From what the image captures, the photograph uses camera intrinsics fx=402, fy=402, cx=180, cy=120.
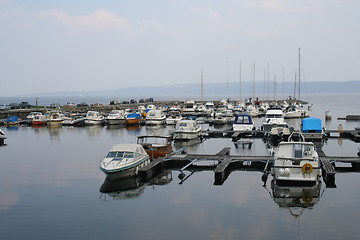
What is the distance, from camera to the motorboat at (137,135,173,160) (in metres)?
30.5

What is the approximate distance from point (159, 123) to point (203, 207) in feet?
150

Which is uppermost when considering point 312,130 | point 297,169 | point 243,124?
point 312,130

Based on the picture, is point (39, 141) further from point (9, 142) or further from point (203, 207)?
point (203, 207)

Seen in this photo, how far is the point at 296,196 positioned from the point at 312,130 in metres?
18.1

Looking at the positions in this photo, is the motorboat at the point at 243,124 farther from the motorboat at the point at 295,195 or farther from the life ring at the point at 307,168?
the life ring at the point at 307,168

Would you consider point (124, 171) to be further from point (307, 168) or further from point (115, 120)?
point (115, 120)

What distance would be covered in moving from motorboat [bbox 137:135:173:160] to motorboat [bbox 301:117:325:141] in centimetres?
1409

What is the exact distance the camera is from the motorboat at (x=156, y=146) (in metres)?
30.5

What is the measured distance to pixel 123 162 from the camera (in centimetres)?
2512

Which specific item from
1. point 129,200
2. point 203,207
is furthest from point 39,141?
point 203,207

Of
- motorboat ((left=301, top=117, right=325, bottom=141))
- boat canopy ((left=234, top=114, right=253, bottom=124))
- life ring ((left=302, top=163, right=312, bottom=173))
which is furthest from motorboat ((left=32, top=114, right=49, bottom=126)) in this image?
life ring ((left=302, top=163, right=312, bottom=173))

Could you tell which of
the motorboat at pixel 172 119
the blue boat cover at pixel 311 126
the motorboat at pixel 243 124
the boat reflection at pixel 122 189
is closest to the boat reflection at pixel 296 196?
the boat reflection at pixel 122 189

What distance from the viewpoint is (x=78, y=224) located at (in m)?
18.0

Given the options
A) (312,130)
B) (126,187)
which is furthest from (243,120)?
(126,187)
